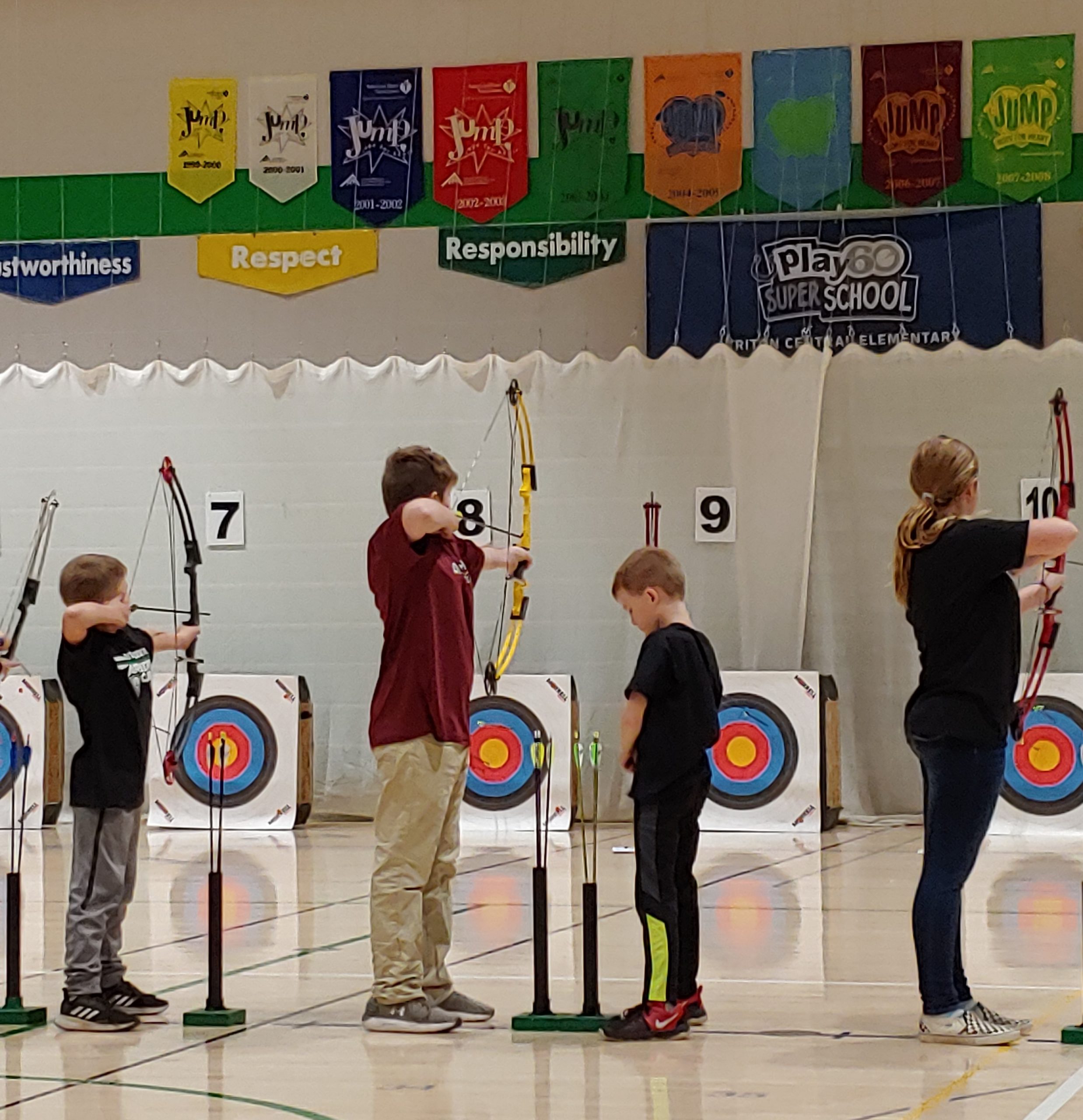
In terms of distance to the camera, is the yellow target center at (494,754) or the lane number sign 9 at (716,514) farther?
the yellow target center at (494,754)

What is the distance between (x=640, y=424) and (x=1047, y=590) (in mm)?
4574

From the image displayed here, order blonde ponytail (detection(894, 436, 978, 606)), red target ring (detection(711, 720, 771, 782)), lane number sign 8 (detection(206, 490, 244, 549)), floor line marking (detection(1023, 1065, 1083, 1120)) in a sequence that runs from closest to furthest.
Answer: floor line marking (detection(1023, 1065, 1083, 1120))
blonde ponytail (detection(894, 436, 978, 606))
red target ring (detection(711, 720, 771, 782))
lane number sign 8 (detection(206, 490, 244, 549))

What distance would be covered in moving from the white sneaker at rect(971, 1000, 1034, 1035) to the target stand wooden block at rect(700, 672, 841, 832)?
4.32 m

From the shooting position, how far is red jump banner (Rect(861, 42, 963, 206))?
9.83 m

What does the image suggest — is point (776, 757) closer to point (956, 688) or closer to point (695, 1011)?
point (695, 1011)

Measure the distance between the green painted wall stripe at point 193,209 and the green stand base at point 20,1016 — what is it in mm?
6919

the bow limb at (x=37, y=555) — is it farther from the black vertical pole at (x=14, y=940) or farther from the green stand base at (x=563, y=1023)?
the green stand base at (x=563, y=1023)

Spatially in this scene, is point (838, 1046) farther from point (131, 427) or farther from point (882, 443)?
point (131, 427)

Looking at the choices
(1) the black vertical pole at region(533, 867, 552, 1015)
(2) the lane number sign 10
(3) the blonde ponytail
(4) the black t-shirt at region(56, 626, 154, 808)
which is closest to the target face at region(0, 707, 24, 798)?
(2) the lane number sign 10

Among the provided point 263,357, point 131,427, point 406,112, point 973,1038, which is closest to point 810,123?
point 406,112

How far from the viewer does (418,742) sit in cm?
375

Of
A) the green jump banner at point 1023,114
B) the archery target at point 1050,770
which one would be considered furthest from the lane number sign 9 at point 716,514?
the green jump banner at point 1023,114

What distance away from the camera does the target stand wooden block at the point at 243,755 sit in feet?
27.8

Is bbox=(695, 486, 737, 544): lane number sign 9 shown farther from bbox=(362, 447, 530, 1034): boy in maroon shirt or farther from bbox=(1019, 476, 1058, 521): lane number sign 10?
bbox=(362, 447, 530, 1034): boy in maroon shirt
